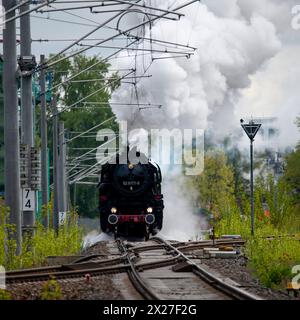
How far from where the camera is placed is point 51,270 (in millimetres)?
19531

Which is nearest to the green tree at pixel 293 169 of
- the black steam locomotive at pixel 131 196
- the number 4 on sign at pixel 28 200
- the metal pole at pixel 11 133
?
the black steam locomotive at pixel 131 196

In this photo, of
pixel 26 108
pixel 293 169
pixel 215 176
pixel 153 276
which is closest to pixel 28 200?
pixel 26 108

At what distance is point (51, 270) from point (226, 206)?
55.5 feet

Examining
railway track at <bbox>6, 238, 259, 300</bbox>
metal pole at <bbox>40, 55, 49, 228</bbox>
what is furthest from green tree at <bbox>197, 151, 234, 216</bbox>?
railway track at <bbox>6, 238, 259, 300</bbox>

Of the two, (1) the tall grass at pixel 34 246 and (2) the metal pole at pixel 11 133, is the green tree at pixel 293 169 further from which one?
(2) the metal pole at pixel 11 133

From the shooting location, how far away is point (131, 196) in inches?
1293

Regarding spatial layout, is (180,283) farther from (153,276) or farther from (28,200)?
(28,200)

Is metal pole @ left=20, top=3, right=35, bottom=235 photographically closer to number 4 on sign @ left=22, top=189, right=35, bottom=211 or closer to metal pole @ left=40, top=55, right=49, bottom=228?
number 4 on sign @ left=22, top=189, right=35, bottom=211

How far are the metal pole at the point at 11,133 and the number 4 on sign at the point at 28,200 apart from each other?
82.8 inches

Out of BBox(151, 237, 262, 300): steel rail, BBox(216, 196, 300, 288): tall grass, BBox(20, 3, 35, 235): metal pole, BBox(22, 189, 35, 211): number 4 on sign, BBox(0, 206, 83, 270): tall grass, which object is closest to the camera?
BBox(151, 237, 262, 300): steel rail

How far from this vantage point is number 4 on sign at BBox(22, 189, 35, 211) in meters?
22.8

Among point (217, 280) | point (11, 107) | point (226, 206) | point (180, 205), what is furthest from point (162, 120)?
point (217, 280)

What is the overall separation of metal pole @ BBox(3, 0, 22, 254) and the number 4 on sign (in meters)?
2.10

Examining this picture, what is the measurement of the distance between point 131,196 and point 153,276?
564 inches
